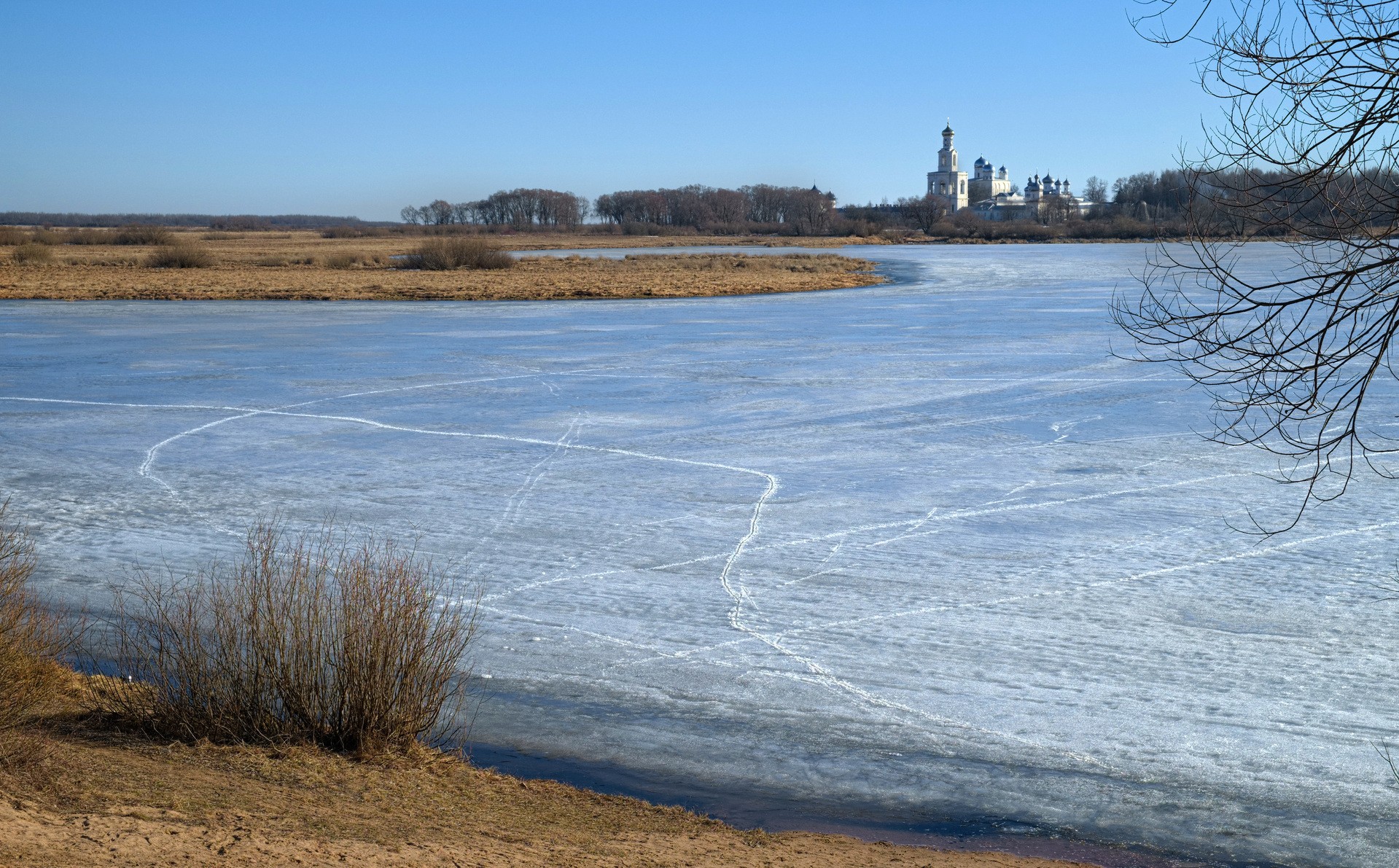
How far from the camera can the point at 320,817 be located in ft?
14.9

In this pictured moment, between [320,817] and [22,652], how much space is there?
1723 mm

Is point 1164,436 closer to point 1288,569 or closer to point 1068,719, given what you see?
point 1288,569

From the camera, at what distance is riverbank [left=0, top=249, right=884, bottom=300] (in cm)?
3969

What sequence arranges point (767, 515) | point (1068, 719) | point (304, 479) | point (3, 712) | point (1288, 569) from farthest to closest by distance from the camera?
point (304, 479)
point (767, 515)
point (1288, 569)
point (1068, 719)
point (3, 712)

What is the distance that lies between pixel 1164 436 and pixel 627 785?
30.9 ft

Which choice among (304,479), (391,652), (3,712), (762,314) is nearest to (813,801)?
(391,652)

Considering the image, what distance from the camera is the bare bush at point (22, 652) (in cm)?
490

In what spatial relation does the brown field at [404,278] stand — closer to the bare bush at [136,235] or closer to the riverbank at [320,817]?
the bare bush at [136,235]

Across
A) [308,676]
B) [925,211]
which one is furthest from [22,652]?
[925,211]

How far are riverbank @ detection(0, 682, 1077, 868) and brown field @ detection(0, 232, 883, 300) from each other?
34096mm

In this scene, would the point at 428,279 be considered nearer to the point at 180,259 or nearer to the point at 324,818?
the point at 180,259

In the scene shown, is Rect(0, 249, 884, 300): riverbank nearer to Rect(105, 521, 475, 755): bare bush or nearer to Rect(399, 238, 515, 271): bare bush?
Rect(399, 238, 515, 271): bare bush

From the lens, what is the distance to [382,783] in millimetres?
5043

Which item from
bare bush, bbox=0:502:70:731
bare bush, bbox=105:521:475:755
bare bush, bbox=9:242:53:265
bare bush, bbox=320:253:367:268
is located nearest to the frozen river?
bare bush, bbox=105:521:475:755
